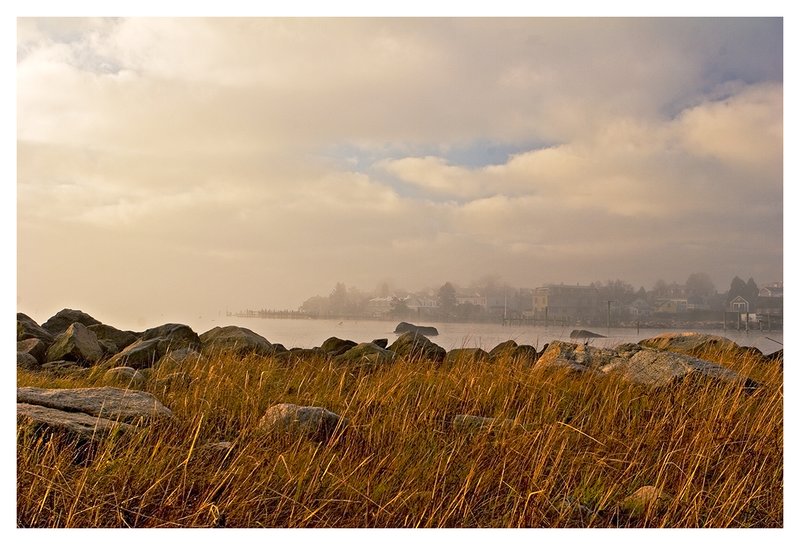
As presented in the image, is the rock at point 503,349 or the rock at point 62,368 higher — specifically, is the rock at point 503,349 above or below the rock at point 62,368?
above

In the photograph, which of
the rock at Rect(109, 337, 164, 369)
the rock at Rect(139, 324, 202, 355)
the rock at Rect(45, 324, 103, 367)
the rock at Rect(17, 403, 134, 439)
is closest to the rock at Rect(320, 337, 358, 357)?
the rock at Rect(139, 324, 202, 355)

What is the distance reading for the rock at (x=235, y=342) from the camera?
26.3ft

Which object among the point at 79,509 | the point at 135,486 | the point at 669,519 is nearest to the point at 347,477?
the point at 135,486

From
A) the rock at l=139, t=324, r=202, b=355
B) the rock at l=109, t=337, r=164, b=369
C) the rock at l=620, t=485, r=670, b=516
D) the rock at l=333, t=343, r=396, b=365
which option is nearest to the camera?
the rock at l=620, t=485, r=670, b=516

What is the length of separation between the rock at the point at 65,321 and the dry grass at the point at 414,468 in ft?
15.5

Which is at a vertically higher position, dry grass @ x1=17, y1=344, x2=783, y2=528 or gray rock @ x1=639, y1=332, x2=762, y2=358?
gray rock @ x1=639, y1=332, x2=762, y2=358

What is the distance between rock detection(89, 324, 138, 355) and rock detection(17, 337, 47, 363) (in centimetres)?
138

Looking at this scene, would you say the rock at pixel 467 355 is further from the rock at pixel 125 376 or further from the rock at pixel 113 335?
the rock at pixel 113 335

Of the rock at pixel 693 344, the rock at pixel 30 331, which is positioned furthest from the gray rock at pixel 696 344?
the rock at pixel 30 331

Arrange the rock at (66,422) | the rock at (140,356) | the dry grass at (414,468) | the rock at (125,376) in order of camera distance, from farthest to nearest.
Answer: the rock at (140,356)
the rock at (125,376)
the rock at (66,422)
the dry grass at (414,468)

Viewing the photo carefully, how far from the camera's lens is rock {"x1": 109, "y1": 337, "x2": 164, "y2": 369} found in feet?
24.4

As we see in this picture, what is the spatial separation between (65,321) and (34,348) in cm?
229

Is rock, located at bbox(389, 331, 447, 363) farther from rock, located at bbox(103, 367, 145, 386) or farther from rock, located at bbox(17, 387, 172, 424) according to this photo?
rock, located at bbox(17, 387, 172, 424)
